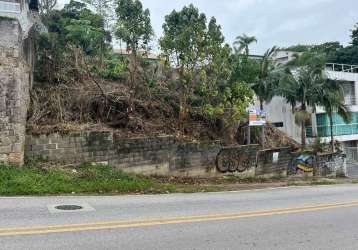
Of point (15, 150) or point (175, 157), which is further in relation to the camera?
point (175, 157)

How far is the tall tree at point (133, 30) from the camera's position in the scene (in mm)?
19594

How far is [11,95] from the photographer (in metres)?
13.8

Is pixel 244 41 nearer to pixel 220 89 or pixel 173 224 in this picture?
pixel 220 89

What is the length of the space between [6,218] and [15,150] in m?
5.60

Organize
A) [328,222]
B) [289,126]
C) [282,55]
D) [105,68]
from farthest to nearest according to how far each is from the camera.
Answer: [282,55], [289,126], [105,68], [328,222]

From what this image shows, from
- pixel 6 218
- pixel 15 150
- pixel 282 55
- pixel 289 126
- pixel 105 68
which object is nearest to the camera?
pixel 6 218

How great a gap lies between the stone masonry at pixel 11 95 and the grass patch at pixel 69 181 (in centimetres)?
54

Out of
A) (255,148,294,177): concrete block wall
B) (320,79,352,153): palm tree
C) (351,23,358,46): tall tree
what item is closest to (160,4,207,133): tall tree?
(255,148,294,177): concrete block wall

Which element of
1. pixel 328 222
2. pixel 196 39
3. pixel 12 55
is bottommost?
pixel 328 222

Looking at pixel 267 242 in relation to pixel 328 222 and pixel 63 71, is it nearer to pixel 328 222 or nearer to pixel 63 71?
pixel 328 222

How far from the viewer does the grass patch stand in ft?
40.2

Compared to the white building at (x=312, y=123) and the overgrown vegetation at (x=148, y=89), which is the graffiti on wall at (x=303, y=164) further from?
the white building at (x=312, y=123)

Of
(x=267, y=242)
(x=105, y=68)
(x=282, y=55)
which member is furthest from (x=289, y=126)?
(x=267, y=242)

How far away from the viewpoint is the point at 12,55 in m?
14.0
